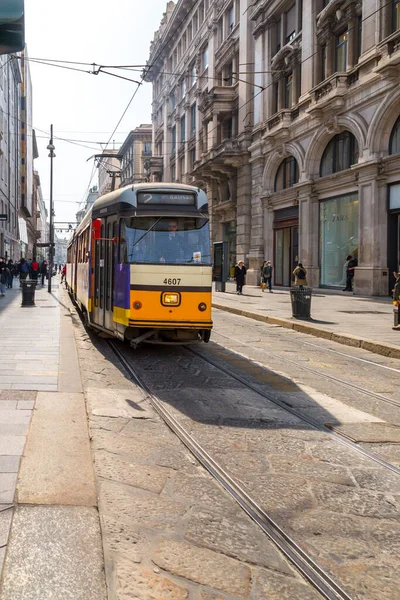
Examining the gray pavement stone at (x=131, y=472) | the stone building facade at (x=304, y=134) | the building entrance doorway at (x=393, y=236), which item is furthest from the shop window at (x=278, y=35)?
the gray pavement stone at (x=131, y=472)

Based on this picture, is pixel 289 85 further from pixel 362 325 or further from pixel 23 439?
pixel 23 439

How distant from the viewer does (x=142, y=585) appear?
261 cm

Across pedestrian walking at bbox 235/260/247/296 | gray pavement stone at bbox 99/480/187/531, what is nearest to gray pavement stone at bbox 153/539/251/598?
gray pavement stone at bbox 99/480/187/531

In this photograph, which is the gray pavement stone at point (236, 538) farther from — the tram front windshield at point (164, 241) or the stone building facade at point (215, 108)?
the stone building facade at point (215, 108)

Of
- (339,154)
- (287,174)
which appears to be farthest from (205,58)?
(339,154)

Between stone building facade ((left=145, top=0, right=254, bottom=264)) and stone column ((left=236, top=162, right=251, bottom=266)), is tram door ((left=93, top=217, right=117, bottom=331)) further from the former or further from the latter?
stone column ((left=236, top=162, right=251, bottom=266))

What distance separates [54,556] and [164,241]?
6619 millimetres

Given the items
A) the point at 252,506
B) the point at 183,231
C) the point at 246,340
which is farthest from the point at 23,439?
the point at 246,340

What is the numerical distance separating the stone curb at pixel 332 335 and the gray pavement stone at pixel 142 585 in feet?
26.4

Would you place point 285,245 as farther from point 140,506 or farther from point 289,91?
point 140,506

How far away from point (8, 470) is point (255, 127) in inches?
1232

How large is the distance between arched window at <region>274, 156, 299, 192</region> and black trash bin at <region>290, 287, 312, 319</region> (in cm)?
1521

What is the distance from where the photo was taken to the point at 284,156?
29.8m

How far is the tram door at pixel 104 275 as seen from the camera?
9.73 metres
